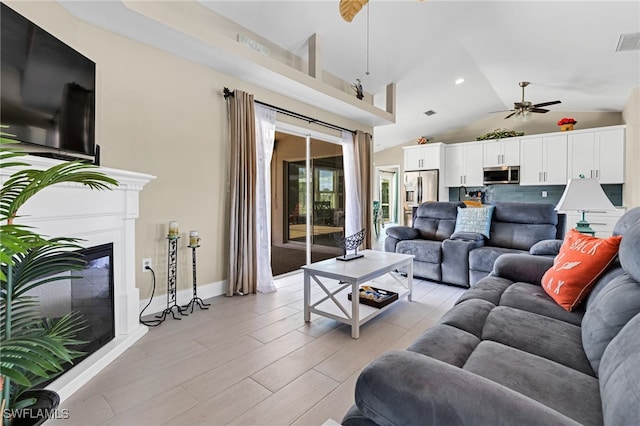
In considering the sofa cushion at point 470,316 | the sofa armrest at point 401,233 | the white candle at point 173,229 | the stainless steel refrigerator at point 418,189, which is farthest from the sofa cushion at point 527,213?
the white candle at point 173,229

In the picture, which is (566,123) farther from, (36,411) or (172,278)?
(36,411)

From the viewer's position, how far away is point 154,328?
2477 millimetres

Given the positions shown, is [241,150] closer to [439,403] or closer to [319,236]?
[319,236]

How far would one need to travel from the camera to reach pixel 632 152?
4.78m

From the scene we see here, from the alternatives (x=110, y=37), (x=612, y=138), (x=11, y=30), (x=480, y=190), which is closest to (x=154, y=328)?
(x=11, y=30)

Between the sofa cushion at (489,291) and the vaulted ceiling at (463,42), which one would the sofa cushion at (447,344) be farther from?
the vaulted ceiling at (463,42)

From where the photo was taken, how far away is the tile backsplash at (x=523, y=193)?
555 cm

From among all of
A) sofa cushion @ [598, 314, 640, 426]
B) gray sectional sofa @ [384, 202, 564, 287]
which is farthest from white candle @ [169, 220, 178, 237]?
sofa cushion @ [598, 314, 640, 426]

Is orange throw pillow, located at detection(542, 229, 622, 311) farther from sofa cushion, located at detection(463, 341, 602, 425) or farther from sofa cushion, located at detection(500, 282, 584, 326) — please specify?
sofa cushion, located at detection(463, 341, 602, 425)

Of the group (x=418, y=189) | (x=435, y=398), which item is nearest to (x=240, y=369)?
(x=435, y=398)

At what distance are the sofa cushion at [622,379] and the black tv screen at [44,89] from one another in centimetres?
262

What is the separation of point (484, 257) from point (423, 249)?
71 cm

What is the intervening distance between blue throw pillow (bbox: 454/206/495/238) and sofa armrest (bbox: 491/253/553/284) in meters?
1.57

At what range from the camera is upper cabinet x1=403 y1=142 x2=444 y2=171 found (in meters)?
7.03
